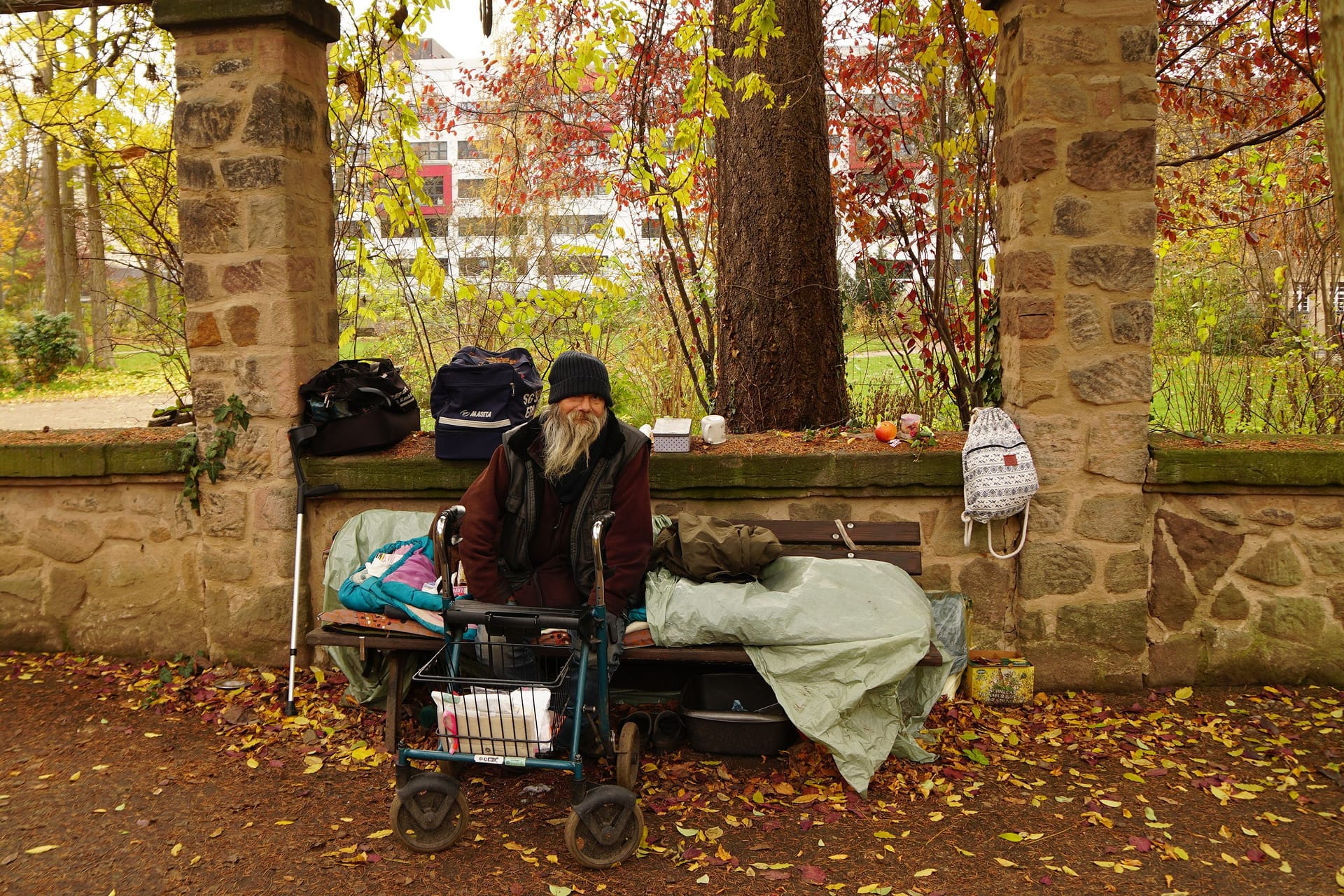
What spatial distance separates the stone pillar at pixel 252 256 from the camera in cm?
430

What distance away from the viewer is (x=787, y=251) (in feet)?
18.8

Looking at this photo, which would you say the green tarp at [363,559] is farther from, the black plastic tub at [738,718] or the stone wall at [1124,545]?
the black plastic tub at [738,718]

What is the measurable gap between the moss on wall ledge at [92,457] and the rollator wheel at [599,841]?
2.70 metres

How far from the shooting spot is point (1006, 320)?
4184mm

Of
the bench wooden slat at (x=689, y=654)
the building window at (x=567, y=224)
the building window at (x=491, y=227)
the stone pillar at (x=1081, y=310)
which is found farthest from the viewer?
the building window at (x=567, y=224)

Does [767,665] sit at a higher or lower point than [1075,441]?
lower

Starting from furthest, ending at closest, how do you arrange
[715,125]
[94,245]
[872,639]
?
[94,245]
[715,125]
[872,639]

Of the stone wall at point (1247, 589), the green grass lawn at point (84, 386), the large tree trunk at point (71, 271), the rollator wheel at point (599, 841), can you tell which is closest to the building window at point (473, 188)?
the green grass lawn at point (84, 386)

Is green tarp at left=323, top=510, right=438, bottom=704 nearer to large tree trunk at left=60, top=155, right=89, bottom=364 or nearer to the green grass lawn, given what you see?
the green grass lawn

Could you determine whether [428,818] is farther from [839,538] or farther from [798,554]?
[839,538]

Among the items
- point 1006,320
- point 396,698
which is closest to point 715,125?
point 1006,320

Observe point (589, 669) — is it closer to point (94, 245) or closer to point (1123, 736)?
point (1123, 736)

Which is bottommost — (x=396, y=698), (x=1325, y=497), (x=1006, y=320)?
(x=396, y=698)

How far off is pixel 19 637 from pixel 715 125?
15.5ft
